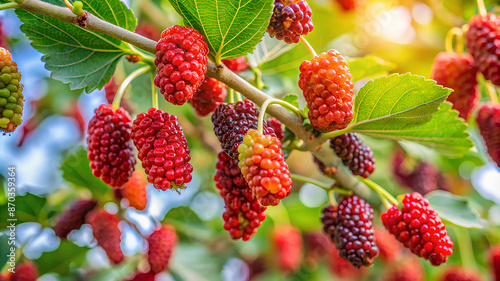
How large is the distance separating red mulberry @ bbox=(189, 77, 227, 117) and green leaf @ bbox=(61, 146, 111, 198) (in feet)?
2.36

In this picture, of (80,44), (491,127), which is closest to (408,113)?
(491,127)

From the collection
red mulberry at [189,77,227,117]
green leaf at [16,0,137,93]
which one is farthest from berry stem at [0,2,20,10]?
red mulberry at [189,77,227,117]

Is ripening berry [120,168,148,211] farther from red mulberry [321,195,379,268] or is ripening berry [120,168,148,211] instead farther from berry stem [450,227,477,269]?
berry stem [450,227,477,269]

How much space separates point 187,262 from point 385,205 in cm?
111

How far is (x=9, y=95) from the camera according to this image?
2.58 feet

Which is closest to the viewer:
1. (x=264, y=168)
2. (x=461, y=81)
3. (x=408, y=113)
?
(x=264, y=168)

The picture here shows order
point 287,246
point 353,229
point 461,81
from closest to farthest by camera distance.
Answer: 1. point 353,229
2. point 461,81
3. point 287,246

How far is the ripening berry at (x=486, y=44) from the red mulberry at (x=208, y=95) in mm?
791

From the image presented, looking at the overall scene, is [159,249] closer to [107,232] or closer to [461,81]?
[107,232]

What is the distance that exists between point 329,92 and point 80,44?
62 cm

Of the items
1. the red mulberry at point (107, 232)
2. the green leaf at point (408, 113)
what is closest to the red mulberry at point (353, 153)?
the green leaf at point (408, 113)

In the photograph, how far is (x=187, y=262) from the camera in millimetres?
1894

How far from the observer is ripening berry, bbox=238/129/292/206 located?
2.32 ft

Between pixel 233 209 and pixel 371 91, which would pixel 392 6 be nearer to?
pixel 371 91
